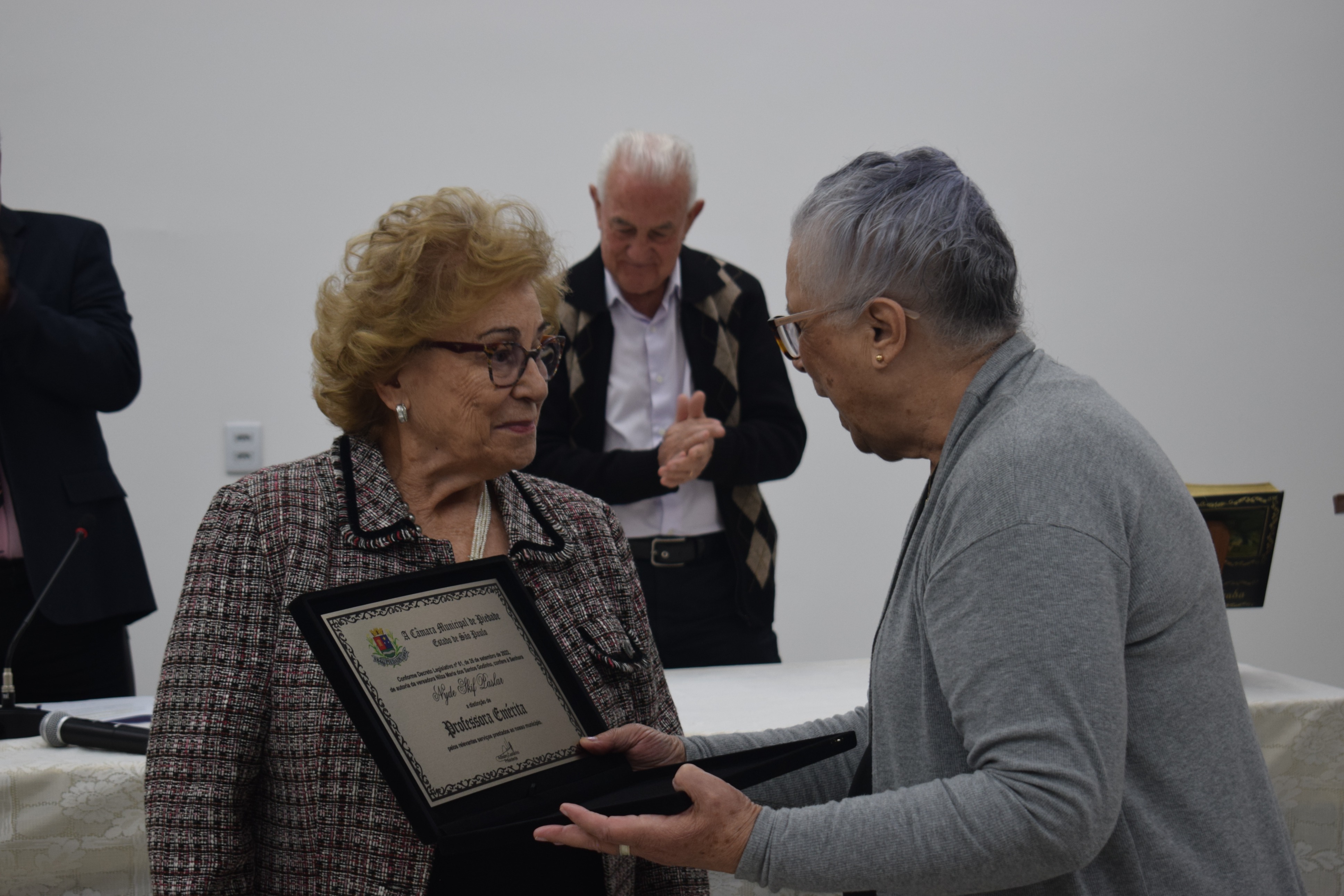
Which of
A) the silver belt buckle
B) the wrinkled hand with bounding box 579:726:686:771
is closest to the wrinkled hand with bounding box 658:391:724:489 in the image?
the silver belt buckle

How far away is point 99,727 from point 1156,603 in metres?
1.63

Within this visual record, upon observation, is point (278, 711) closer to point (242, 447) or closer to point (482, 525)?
point (482, 525)

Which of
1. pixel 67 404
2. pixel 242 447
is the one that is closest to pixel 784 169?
pixel 242 447

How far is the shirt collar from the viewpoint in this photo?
2.76 m

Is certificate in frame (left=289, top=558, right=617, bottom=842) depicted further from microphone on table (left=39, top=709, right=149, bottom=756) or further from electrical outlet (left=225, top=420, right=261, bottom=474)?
electrical outlet (left=225, top=420, right=261, bottom=474)

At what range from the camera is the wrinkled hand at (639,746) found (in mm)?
1220

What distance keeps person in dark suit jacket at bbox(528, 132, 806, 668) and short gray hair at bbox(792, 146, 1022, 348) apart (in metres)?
1.40

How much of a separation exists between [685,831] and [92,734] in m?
1.25

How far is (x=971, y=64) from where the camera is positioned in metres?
4.16

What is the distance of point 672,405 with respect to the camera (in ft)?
9.11

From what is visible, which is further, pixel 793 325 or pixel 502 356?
pixel 502 356

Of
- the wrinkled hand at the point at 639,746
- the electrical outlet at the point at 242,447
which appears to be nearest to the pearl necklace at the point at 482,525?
the wrinkled hand at the point at 639,746

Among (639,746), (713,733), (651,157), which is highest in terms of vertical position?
(651,157)

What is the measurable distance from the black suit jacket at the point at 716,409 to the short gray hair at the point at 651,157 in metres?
0.21
